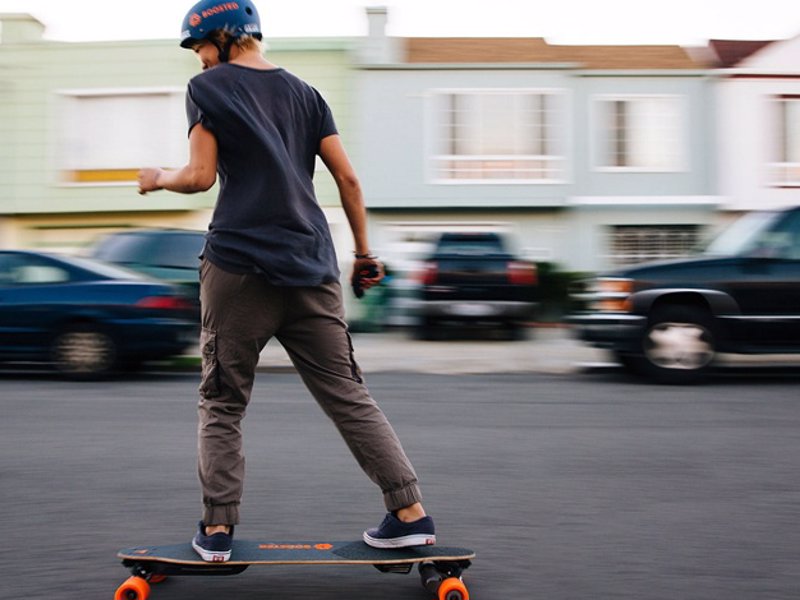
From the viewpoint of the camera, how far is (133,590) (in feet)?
10.7

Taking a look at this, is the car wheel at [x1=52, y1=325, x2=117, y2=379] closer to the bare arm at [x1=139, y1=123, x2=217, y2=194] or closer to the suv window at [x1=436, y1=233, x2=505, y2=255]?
the suv window at [x1=436, y1=233, x2=505, y2=255]

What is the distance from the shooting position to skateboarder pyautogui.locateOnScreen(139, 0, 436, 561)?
3.29 meters

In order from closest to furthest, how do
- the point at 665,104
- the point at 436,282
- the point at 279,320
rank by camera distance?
the point at 279,320 < the point at 436,282 < the point at 665,104

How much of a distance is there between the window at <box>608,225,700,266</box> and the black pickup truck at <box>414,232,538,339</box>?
8.09 metres

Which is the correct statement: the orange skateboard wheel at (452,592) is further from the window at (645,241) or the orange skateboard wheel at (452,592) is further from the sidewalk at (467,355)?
the window at (645,241)

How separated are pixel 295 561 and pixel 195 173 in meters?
1.26

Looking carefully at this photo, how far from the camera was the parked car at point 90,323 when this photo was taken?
33.8 feet

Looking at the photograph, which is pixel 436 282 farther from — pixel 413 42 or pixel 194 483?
pixel 413 42

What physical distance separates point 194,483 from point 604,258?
61.9 ft

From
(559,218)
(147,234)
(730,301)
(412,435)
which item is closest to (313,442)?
(412,435)

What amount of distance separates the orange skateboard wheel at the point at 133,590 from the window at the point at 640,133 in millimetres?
20998

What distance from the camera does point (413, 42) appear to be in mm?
26359

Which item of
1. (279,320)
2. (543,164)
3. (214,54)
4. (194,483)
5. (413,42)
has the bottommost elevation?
(194,483)

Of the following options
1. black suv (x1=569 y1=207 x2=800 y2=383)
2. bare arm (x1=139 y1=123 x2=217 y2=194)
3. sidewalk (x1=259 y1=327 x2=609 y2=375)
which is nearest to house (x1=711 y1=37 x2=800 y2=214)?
sidewalk (x1=259 y1=327 x2=609 y2=375)
